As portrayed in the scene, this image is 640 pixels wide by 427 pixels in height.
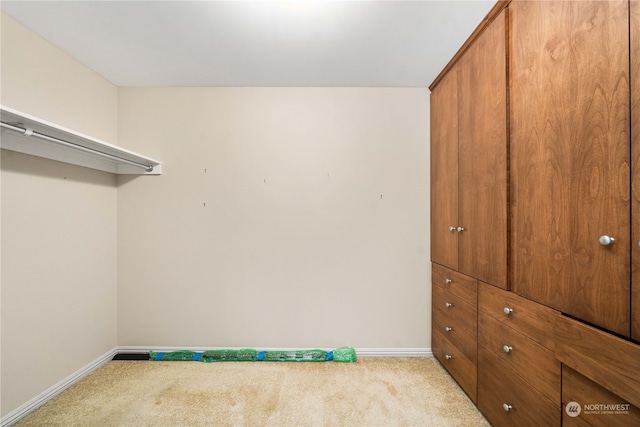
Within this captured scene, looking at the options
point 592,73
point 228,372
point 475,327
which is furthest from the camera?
point 228,372

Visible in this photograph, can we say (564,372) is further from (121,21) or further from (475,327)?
(121,21)

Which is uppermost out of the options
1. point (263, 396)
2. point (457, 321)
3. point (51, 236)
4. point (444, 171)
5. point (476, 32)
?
point (476, 32)

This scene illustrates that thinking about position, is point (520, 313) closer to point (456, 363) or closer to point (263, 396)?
point (456, 363)

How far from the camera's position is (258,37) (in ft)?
5.75

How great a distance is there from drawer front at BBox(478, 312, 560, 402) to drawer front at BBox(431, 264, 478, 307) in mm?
137

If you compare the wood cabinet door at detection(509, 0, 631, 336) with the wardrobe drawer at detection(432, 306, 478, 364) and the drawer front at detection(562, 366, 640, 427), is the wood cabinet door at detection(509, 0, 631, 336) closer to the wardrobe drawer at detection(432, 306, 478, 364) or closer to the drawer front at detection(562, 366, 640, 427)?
the drawer front at detection(562, 366, 640, 427)

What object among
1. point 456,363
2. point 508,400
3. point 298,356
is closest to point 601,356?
point 508,400

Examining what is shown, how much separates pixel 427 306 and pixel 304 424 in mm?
1381

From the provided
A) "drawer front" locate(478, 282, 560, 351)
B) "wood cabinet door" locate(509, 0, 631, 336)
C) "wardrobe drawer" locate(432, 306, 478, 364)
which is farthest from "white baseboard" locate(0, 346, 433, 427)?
"wood cabinet door" locate(509, 0, 631, 336)

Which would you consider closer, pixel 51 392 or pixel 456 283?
pixel 51 392

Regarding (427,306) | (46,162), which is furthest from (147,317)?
(427,306)

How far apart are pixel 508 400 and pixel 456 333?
55 centimetres

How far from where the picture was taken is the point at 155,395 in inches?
71.2

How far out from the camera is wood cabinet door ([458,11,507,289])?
4.62 feet
